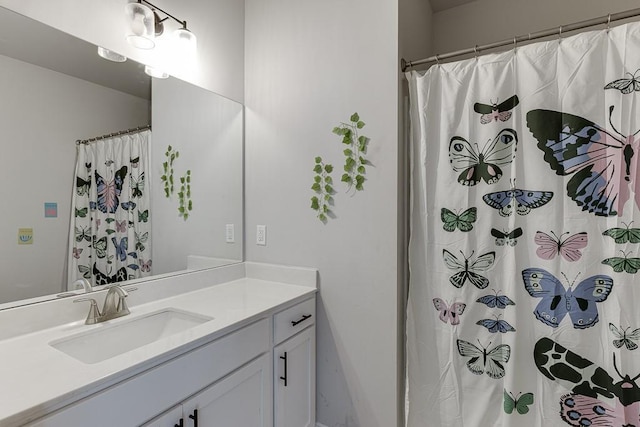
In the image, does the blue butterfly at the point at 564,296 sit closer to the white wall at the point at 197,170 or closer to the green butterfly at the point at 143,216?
the white wall at the point at 197,170

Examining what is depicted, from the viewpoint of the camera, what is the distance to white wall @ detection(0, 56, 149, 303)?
3.79 feet

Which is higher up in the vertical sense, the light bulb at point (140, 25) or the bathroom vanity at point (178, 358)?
the light bulb at point (140, 25)

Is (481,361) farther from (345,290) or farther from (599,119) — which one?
(599,119)

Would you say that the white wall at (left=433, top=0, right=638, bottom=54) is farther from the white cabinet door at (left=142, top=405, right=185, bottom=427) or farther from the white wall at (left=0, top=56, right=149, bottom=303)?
the white cabinet door at (left=142, top=405, right=185, bottom=427)

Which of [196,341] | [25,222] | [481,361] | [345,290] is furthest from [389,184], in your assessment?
[25,222]

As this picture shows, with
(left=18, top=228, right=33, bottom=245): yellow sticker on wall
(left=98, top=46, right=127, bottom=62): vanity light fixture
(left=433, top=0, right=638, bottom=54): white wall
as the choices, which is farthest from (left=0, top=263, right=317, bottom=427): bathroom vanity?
(left=433, top=0, right=638, bottom=54): white wall

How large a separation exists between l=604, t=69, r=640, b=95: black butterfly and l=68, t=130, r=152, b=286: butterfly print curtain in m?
2.02

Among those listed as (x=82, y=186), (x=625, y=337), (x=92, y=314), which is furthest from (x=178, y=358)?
(x=625, y=337)

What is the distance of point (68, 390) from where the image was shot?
2.61 feet

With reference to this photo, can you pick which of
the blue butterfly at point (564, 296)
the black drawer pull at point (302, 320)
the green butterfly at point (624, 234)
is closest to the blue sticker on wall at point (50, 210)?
the black drawer pull at point (302, 320)

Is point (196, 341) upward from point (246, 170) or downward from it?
downward

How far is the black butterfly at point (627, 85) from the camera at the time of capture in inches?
46.6

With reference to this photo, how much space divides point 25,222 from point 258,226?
1.08 meters

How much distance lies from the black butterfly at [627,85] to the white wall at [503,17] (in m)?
0.90
